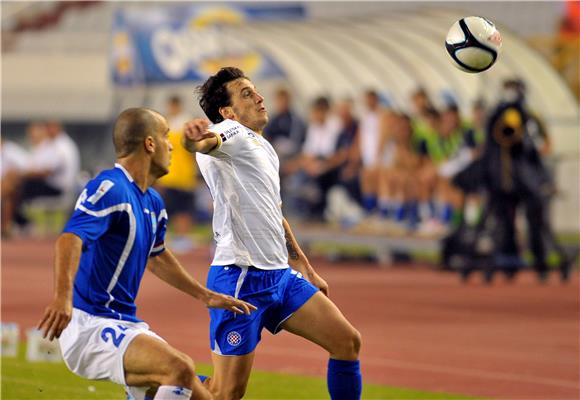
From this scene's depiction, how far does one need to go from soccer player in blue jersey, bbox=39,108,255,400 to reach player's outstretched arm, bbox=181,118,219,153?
12 centimetres

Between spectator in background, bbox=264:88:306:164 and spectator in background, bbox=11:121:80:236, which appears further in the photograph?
spectator in background, bbox=11:121:80:236

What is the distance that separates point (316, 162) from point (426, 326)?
8343 millimetres

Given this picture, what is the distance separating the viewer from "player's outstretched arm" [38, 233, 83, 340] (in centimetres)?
597

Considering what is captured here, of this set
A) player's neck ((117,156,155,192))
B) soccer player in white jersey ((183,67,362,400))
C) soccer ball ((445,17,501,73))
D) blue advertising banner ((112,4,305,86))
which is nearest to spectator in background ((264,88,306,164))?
blue advertising banner ((112,4,305,86))

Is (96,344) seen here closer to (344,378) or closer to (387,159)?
(344,378)

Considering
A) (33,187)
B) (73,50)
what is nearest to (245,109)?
(33,187)

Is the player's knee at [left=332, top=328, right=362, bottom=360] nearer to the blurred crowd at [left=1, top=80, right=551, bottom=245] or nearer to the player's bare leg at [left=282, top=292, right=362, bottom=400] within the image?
the player's bare leg at [left=282, top=292, right=362, bottom=400]

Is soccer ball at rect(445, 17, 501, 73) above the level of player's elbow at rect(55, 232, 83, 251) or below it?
above

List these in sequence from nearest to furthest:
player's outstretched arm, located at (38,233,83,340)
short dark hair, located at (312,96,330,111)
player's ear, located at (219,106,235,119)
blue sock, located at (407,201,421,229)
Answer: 1. player's outstretched arm, located at (38,233,83,340)
2. player's ear, located at (219,106,235,119)
3. blue sock, located at (407,201,421,229)
4. short dark hair, located at (312,96,330,111)

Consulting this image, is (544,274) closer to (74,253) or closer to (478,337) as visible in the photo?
(478,337)

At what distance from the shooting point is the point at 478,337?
13.6m

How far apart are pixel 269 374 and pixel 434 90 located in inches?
509

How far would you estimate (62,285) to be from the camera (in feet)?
19.7

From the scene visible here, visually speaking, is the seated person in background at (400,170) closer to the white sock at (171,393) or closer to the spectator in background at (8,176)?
the spectator in background at (8,176)
